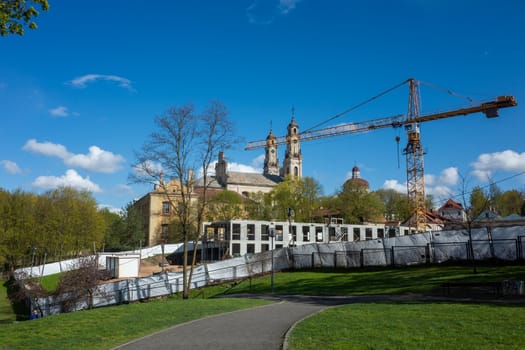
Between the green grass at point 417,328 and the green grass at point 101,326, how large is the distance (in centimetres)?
440

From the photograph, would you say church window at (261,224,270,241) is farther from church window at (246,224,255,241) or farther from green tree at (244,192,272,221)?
green tree at (244,192,272,221)

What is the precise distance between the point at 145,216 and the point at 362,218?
37.1 meters

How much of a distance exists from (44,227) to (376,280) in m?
44.6

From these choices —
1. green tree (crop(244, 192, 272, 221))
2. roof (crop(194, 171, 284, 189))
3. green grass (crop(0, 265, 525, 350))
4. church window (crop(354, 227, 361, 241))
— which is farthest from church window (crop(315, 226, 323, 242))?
roof (crop(194, 171, 284, 189))

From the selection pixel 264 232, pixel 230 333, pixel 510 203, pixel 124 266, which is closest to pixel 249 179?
pixel 510 203

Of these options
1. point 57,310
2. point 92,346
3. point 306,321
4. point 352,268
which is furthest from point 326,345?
point 352,268

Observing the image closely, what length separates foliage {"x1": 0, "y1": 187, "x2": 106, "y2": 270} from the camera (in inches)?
2156

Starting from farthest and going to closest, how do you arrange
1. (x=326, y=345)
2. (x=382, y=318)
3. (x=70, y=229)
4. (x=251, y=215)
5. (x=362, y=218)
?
(x=251, y=215)
(x=362, y=218)
(x=70, y=229)
(x=382, y=318)
(x=326, y=345)

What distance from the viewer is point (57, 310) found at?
81.4 ft

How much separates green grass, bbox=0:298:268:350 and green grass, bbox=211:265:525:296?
25.2ft

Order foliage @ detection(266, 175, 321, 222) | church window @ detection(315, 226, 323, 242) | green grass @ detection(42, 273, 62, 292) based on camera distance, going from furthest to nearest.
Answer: foliage @ detection(266, 175, 321, 222) < church window @ detection(315, 226, 323, 242) < green grass @ detection(42, 273, 62, 292)

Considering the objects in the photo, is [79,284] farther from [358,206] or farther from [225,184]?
[225,184]

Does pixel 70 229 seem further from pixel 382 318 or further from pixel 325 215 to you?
pixel 382 318

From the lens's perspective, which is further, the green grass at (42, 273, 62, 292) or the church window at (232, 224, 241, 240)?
the church window at (232, 224, 241, 240)
